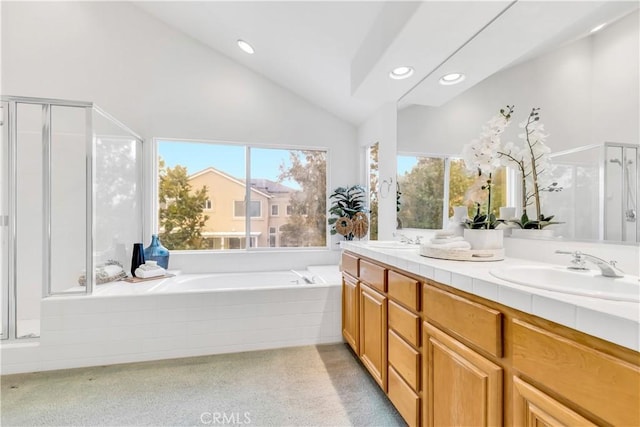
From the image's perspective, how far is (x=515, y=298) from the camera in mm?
847

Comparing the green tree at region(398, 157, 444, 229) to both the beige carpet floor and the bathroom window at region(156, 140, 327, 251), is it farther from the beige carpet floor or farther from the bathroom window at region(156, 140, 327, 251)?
the bathroom window at region(156, 140, 327, 251)

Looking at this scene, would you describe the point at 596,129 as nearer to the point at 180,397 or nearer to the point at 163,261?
the point at 180,397

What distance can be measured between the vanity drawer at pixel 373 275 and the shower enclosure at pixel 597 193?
0.87 meters

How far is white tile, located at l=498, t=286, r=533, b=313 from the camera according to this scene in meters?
0.81

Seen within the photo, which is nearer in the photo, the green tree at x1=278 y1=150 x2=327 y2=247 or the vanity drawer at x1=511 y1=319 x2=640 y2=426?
the vanity drawer at x1=511 y1=319 x2=640 y2=426

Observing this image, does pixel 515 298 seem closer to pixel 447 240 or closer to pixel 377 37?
pixel 447 240

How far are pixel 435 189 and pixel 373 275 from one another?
2.74 ft

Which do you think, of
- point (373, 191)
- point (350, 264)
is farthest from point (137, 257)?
point (373, 191)

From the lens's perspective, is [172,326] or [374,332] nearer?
[374,332]

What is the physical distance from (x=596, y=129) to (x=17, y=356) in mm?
3645

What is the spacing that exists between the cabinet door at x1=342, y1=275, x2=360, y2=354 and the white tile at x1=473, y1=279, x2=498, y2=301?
4.05ft

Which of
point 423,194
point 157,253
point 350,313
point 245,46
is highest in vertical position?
point 245,46

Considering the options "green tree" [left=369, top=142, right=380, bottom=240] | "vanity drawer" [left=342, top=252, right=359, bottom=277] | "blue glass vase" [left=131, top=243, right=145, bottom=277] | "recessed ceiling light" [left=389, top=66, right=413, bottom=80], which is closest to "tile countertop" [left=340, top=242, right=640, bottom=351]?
"vanity drawer" [left=342, top=252, right=359, bottom=277]

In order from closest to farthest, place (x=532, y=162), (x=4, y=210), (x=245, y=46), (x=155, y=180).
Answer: (x=532, y=162)
(x=4, y=210)
(x=245, y=46)
(x=155, y=180)
